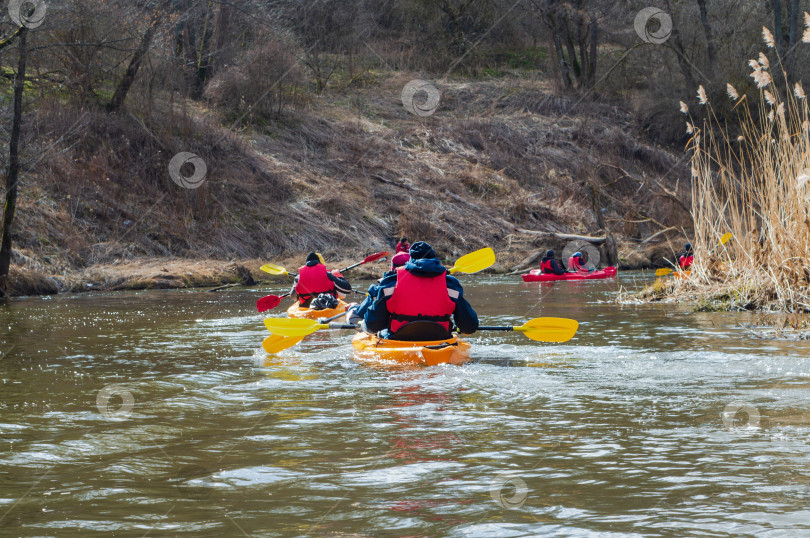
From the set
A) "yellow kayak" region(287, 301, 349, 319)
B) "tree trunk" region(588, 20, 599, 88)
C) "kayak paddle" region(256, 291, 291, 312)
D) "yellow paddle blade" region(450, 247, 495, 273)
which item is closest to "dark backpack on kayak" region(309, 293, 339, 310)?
"yellow kayak" region(287, 301, 349, 319)

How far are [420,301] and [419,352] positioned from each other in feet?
1.59

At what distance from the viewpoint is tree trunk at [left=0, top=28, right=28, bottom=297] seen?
53.5 ft

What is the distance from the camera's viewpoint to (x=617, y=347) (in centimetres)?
888

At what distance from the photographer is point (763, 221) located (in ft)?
30.3

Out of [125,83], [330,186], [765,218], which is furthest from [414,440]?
[330,186]

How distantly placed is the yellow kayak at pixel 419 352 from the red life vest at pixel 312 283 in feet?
14.8

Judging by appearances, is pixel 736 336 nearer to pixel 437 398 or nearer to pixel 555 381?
pixel 555 381

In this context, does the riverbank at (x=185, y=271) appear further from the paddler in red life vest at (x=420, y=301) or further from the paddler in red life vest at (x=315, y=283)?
the paddler in red life vest at (x=420, y=301)

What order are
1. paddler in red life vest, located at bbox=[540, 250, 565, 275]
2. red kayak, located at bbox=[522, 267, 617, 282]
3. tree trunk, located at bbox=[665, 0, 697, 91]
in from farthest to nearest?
tree trunk, located at bbox=[665, 0, 697, 91] < paddler in red life vest, located at bbox=[540, 250, 565, 275] < red kayak, located at bbox=[522, 267, 617, 282]

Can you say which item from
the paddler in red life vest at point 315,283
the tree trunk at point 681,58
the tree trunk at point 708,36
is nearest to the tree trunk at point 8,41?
the paddler in red life vest at point 315,283

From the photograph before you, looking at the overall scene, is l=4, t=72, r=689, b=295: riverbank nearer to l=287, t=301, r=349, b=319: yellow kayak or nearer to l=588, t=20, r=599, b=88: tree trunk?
l=588, t=20, r=599, b=88: tree trunk

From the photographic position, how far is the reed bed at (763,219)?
8.58 m

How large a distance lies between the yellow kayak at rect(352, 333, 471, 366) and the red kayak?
12.0 meters

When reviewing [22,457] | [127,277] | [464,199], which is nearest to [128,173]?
[127,277]
